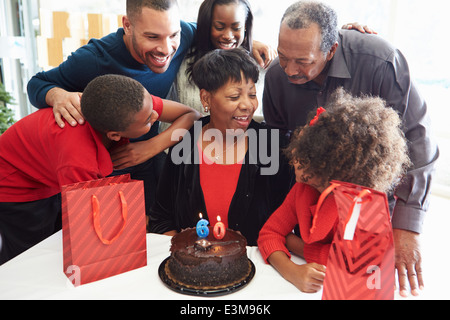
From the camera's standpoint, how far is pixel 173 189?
176cm

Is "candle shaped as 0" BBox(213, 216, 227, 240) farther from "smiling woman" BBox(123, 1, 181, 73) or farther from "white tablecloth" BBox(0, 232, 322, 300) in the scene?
"smiling woman" BBox(123, 1, 181, 73)

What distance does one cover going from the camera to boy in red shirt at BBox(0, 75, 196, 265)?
1342mm

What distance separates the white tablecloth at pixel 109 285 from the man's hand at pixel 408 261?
0.28 metres

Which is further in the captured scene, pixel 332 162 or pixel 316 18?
pixel 316 18

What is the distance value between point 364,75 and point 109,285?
1.35 metres

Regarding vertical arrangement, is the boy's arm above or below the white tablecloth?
above

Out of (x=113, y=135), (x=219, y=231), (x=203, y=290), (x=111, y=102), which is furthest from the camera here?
(x=113, y=135)

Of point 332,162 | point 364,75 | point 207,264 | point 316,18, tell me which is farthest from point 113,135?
point 364,75

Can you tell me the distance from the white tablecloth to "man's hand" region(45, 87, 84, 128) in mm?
508

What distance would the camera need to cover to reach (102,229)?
1154 millimetres

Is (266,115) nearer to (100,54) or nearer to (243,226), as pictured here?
(243,226)

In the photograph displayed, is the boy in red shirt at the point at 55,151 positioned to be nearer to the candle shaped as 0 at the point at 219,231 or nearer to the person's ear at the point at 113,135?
the person's ear at the point at 113,135

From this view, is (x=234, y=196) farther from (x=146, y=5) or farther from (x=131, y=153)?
(x=146, y=5)

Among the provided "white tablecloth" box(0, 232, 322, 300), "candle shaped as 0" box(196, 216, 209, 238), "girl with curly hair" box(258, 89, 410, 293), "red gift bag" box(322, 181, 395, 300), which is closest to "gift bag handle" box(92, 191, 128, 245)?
"white tablecloth" box(0, 232, 322, 300)
